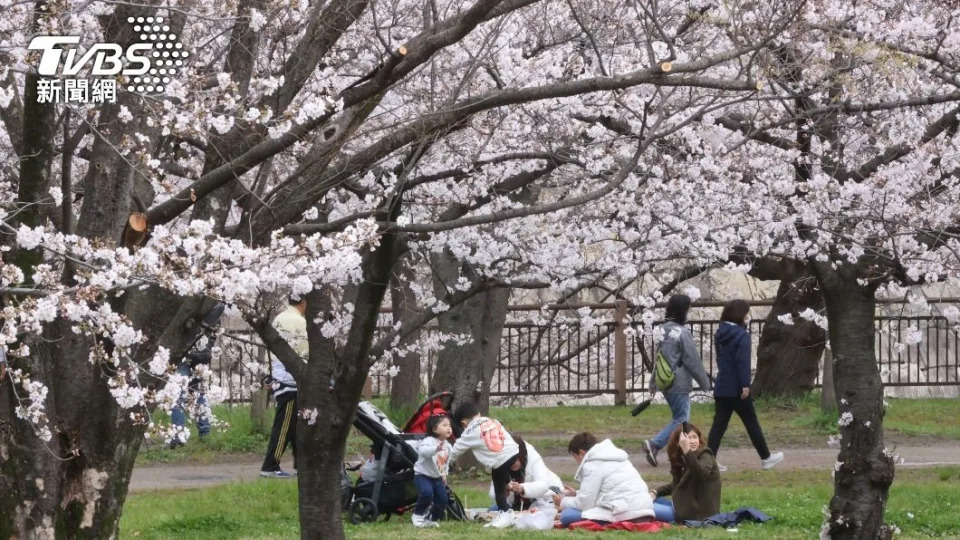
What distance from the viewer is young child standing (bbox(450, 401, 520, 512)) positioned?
988 cm

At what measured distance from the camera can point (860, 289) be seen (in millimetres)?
8336

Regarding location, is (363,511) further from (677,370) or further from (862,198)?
(862,198)

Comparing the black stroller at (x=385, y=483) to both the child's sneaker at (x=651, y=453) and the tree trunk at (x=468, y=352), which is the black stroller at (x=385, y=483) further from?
the tree trunk at (x=468, y=352)

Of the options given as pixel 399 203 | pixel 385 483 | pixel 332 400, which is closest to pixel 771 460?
pixel 385 483

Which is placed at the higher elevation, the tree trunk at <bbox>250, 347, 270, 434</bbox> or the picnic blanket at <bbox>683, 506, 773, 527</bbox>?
the tree trunk at <bbox>250, 347, 270, 434</bbox>

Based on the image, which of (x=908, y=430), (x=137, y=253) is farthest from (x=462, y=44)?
(x=908, y=430)

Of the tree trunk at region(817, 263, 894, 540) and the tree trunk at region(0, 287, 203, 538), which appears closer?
the tree trunk at region(0, 287, 203, 538)

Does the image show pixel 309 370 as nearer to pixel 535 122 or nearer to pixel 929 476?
pixel 535 122

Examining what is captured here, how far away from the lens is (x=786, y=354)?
1742 centimetres

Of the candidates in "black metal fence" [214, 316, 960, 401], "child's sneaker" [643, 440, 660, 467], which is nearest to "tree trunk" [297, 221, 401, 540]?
"child's sneaker" [643, 440, 660, 467]

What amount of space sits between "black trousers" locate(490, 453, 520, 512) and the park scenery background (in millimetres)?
521

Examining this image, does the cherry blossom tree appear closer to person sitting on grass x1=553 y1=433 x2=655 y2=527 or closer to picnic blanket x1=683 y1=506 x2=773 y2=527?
picnic blanket x1=683 y1=506 x2=773 y2=527

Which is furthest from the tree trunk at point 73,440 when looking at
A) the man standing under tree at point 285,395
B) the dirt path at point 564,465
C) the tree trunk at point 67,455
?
the dirt path at point 564,465

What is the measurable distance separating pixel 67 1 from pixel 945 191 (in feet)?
20.0
